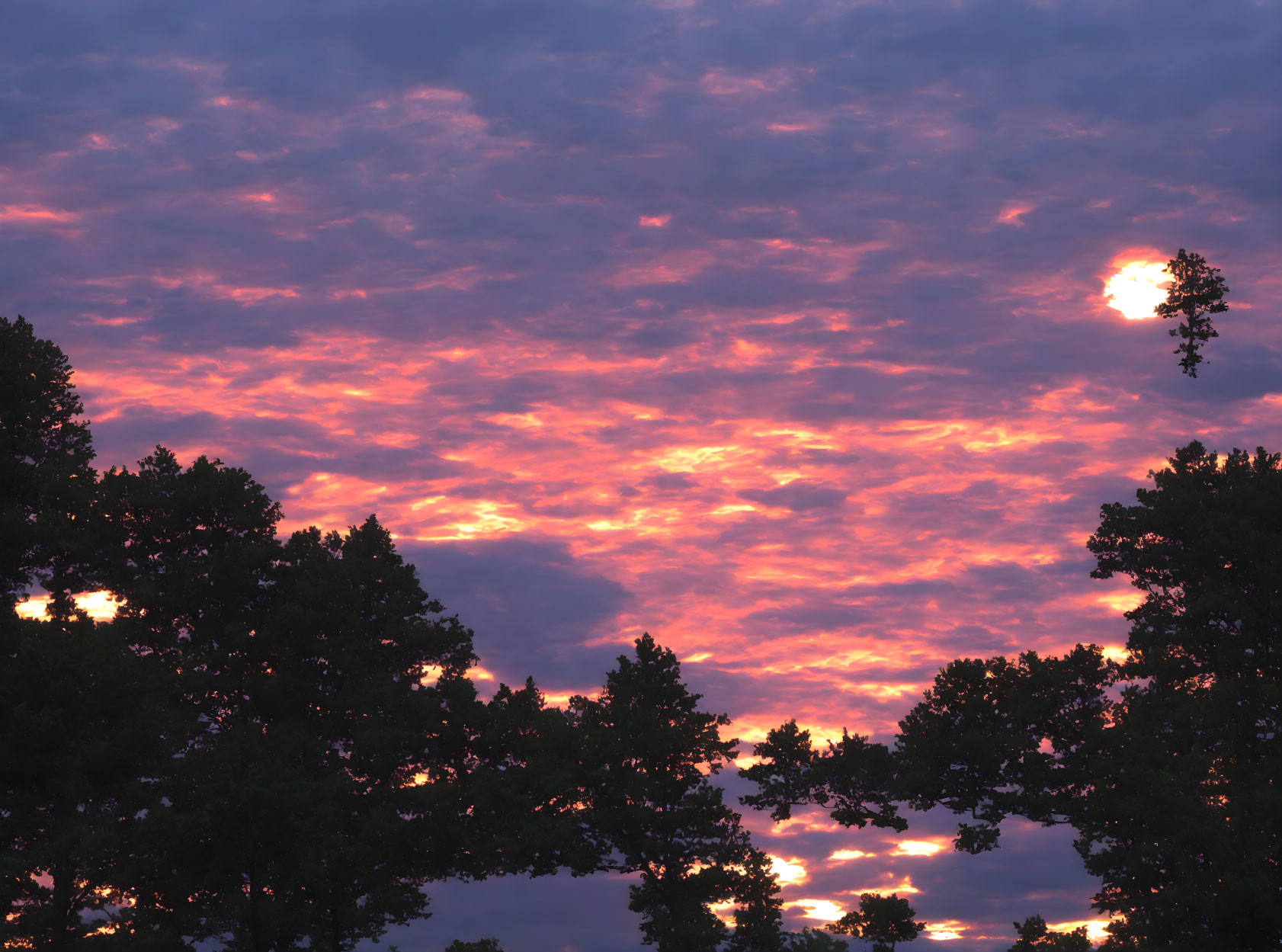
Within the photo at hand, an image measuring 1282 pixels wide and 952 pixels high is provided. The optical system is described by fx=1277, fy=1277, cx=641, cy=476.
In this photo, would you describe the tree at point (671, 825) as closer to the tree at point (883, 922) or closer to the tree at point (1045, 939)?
the tree at point (883, 922)

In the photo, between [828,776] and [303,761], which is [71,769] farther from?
[828,776]

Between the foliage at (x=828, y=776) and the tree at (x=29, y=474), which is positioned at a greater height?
the tree at (x=29, y=474)

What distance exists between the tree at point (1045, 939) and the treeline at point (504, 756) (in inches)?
434

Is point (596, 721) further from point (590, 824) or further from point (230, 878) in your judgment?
point (230, 878)

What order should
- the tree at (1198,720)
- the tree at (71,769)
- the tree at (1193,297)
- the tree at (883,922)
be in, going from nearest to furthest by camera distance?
the tree at (1193,297), the tree at (71,769), the tree at (1198,720), the tree at (883,922)

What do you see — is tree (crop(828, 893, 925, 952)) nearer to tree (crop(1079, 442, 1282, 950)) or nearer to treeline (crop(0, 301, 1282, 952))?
treeline (crop(0, 301, 1282, 952))

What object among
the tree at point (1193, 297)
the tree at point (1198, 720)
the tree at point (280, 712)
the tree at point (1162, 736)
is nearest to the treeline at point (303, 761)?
the tree at point (280, 712)

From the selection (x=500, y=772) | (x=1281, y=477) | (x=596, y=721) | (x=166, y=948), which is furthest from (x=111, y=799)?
(x=1281, y=477)

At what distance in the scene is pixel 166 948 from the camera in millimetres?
43188

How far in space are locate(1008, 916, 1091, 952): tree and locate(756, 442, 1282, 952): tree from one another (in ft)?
30.8

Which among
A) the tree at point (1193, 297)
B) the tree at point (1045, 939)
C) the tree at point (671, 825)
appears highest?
the tree at point (1193, 297)

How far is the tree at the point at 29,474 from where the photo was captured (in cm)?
3117

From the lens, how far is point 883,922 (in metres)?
52.7

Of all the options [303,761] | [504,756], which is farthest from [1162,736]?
[303,761]
